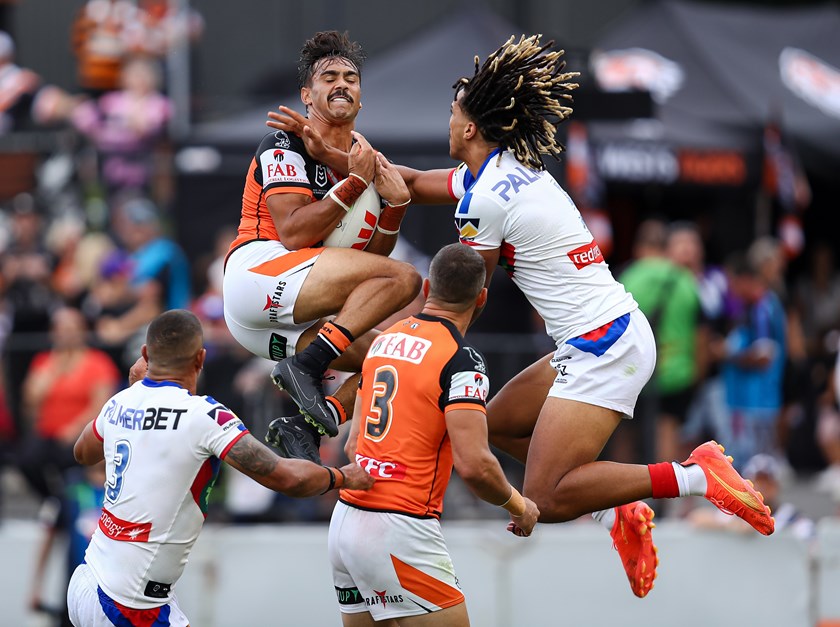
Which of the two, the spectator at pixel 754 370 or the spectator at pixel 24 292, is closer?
the spectator at pixel 24 292

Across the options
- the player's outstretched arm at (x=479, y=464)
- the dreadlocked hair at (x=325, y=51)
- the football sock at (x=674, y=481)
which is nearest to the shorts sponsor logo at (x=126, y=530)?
the player's outstretched arm at (x=479, y=464)

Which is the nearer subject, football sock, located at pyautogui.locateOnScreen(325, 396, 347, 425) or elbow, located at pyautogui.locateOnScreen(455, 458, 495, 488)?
elbow, located at pyautogui.locateOnScreen(455, 458, 495, 488)

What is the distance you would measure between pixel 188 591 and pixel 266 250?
4377 millimetres

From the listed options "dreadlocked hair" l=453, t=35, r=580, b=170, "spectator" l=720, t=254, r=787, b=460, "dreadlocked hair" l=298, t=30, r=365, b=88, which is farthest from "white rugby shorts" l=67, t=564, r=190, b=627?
"spectator" l=720, t=254, r=787, b=460

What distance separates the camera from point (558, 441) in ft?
22.8

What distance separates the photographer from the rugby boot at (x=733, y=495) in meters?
7.05

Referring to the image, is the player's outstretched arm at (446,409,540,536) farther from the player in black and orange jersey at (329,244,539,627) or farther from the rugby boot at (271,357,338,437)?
the rugby boot at (271,357,338,437)

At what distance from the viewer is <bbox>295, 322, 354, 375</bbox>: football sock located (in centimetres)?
673

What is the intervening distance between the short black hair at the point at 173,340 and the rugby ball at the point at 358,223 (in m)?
0.80

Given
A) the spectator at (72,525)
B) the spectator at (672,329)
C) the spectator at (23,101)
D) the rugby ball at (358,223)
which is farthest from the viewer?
the spectator at (23,101)

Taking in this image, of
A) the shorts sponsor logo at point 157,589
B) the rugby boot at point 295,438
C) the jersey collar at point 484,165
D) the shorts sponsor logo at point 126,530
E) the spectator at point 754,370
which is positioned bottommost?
the spectator at point 754,370

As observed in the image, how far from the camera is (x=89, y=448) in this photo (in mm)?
6945

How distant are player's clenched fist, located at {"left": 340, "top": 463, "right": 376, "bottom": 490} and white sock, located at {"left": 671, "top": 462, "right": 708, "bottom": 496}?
5.13ft

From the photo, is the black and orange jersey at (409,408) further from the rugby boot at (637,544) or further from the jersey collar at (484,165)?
the rugby boot at (637,544)
